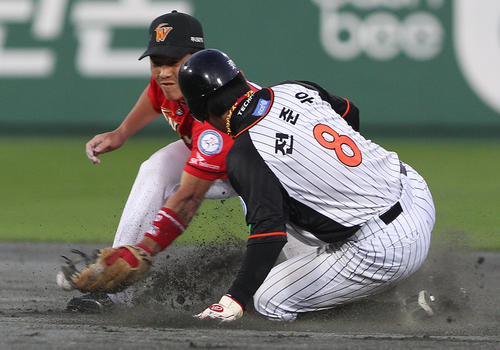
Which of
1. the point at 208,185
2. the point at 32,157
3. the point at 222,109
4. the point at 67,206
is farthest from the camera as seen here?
the point at 32,157

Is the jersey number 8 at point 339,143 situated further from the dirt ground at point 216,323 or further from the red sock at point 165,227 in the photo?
the red sock at point 165,227

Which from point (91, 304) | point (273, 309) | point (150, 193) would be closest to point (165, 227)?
point (150, 193)

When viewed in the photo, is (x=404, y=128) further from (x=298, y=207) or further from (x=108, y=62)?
(x=298, y=207)

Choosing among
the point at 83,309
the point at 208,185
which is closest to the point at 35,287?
the point at 83,309

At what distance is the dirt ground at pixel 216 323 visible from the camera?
297 centimetres

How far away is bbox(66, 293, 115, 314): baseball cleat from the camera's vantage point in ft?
12.8

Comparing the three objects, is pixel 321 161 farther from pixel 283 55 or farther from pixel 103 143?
pixel 283 55

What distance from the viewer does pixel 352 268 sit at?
368cm

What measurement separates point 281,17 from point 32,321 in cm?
838

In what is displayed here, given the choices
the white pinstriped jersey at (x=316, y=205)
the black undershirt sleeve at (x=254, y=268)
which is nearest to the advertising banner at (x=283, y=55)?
the white pinstriped jersey at (x=316, y=205)

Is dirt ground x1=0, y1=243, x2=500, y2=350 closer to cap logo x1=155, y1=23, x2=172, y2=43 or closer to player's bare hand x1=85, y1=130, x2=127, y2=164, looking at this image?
player's bare hand x1=85, y1=130, x2=127, y2=164

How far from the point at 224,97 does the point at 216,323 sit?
1.13 metres

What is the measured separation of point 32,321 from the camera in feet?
11.4

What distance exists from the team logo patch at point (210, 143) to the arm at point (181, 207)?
18 centimetres
